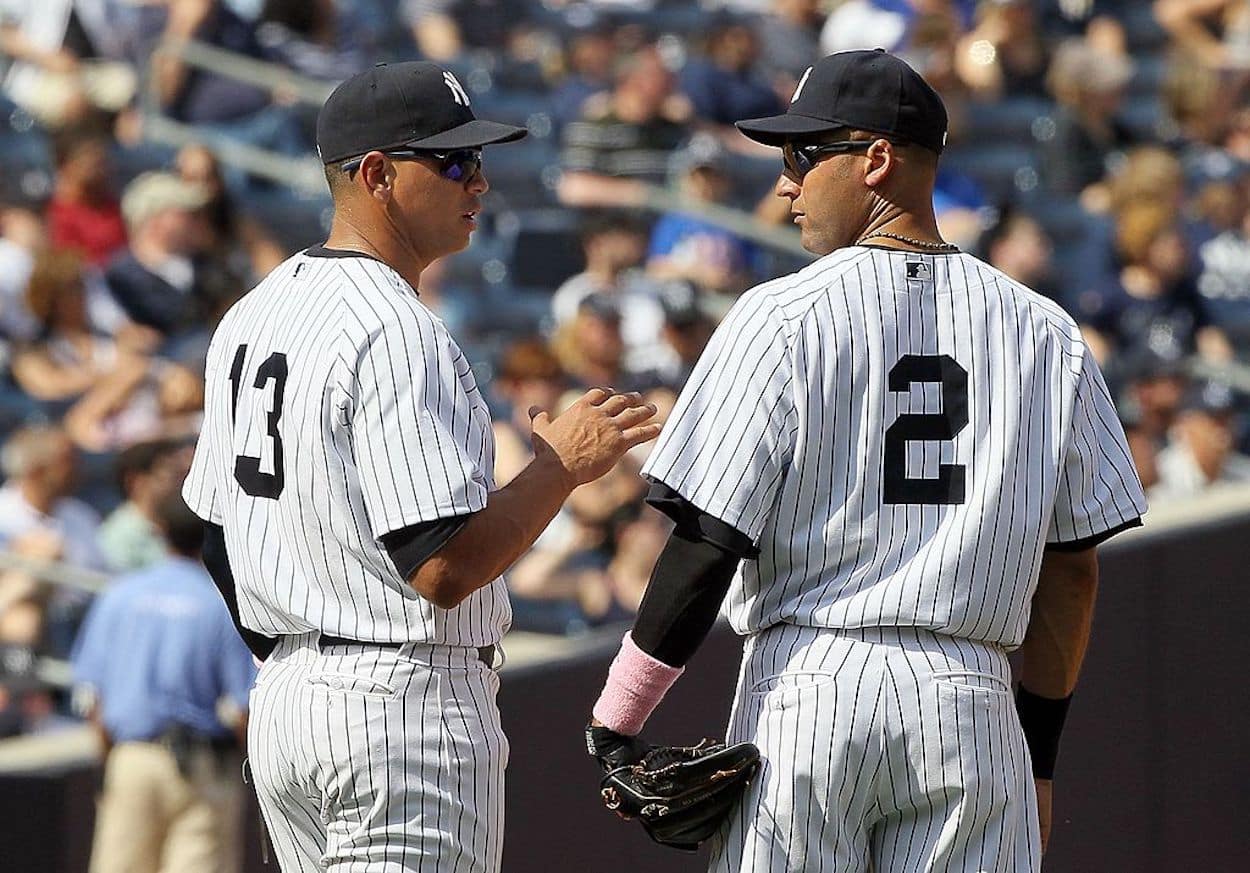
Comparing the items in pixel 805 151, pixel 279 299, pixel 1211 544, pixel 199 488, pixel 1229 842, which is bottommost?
pixel 1229 842

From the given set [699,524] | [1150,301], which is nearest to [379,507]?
[699,524]

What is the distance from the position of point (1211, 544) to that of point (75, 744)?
306 centimetres

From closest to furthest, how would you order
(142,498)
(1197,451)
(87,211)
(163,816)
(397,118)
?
(397,118) < (163,816) < (142,498) < (1197,451) < (87,211)

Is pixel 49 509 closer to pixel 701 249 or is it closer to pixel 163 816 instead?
pixel 163 816

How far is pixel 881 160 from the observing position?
308 centimetres

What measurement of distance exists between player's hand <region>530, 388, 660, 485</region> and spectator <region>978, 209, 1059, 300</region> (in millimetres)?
5068

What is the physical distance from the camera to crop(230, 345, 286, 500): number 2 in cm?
316

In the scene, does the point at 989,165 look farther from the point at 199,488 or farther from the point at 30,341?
the point at 199,488

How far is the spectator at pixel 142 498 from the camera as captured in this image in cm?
591

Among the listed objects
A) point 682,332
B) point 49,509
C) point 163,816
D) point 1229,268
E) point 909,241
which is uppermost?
point 909,241

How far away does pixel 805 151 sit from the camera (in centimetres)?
313

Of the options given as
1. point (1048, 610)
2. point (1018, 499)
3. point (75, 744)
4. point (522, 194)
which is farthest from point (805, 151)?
point (522, 194)

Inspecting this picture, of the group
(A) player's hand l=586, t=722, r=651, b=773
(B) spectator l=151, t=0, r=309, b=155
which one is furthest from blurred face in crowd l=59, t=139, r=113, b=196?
(A) player's hand l=586, t=722, r=651, b=773

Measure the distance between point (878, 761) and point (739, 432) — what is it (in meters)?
0.53
